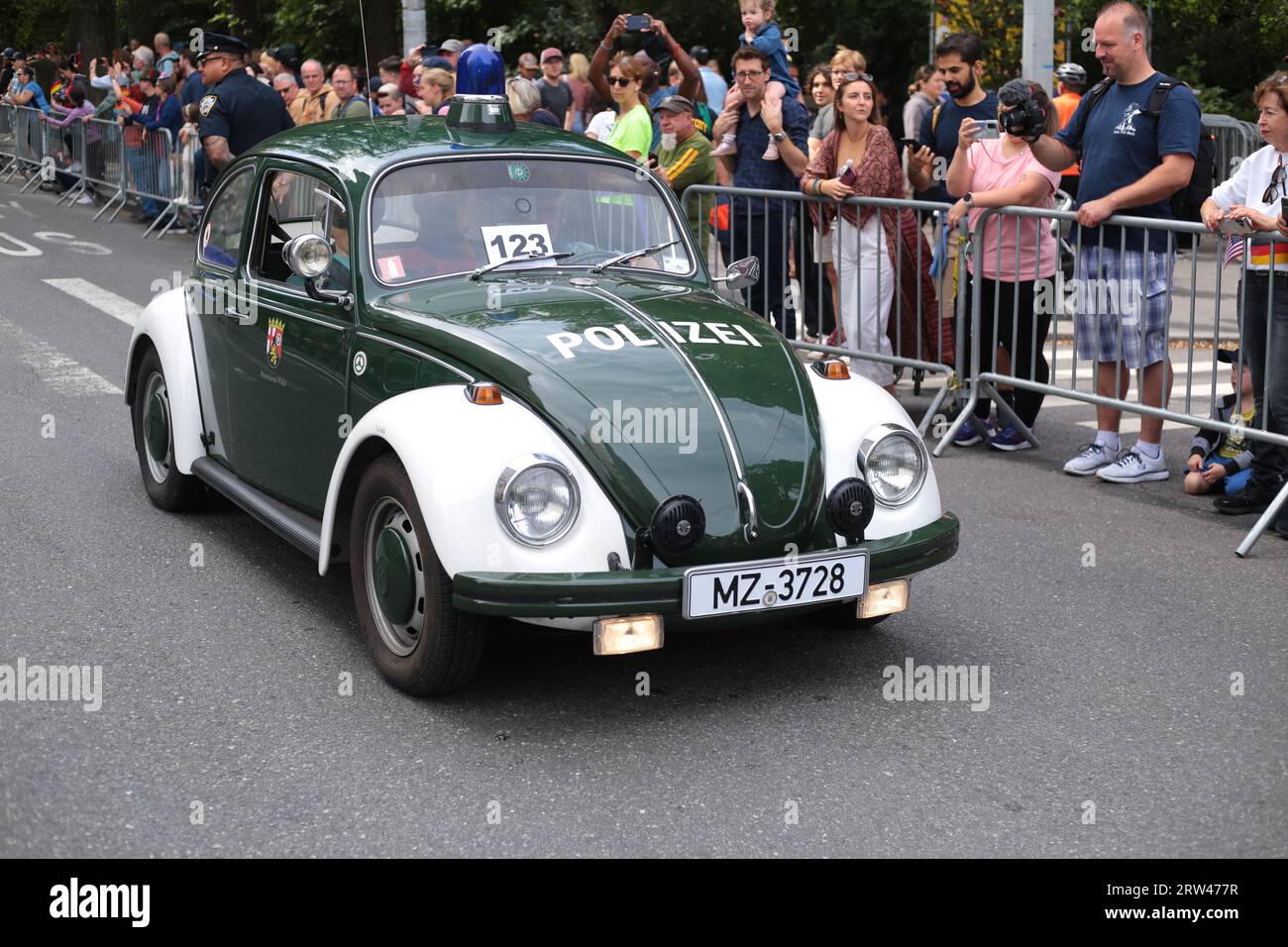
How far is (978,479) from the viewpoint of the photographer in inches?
326

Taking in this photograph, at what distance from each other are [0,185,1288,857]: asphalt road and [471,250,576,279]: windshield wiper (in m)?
1.32

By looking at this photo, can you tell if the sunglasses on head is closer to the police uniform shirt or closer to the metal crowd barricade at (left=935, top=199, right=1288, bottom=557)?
the metal crowd barricade at (left=935, top=199, right=1288, bottom=557)

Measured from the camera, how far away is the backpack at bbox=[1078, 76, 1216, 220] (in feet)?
26.1

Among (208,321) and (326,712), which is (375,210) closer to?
(208,321)

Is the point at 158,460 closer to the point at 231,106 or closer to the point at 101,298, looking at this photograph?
the point at 231,106

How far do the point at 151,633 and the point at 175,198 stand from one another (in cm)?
1422

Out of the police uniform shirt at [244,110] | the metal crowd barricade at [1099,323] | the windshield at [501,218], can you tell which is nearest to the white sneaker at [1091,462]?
the metal crowd barricade at [1099,323]

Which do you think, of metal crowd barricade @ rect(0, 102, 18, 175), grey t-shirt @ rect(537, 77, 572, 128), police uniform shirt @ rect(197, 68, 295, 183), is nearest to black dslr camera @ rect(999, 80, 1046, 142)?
police uniform shirt @ rect(197, 68, 295, 183)

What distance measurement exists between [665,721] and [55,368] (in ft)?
23.8

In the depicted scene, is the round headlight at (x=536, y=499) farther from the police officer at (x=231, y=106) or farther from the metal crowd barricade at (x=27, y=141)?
the metal crowd barricade at (x=27, y=141)

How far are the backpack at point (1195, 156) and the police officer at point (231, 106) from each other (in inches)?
229

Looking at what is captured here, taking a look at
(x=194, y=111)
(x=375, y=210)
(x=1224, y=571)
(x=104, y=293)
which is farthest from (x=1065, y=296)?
(x=194, y=111)


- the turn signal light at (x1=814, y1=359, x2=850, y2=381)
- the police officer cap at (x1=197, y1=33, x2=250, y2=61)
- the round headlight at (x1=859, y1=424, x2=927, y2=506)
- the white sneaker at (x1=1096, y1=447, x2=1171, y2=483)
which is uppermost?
the police officer cap at (x1=197, y1=33, x2=250, y2=61)

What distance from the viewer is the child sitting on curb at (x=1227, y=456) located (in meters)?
7.64
